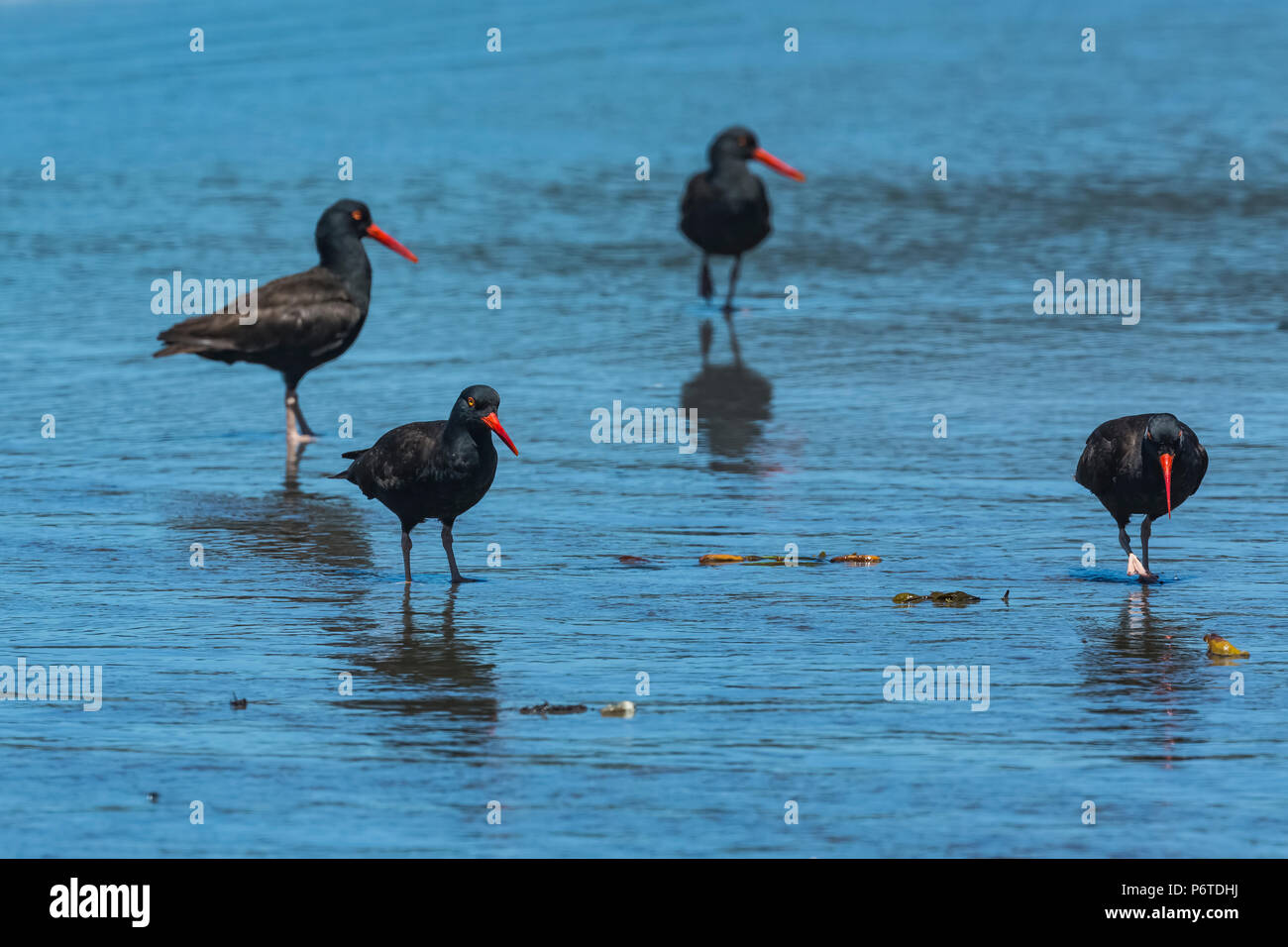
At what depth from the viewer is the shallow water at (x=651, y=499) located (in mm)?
6676

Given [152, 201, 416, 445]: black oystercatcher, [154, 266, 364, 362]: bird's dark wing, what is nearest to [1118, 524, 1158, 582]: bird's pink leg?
[152, 201, 416, 445]: black oystercatcher

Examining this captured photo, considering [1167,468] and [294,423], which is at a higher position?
[294,423]

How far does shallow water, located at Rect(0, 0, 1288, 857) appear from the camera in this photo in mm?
6676

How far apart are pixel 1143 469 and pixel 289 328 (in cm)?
634

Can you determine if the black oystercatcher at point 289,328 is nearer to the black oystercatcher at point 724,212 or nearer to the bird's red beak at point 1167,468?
the black oystercatcher at point 724,212

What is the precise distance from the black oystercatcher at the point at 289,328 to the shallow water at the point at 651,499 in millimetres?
472

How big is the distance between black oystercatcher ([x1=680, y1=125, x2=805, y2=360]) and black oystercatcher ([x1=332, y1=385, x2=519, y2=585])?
8.65 m

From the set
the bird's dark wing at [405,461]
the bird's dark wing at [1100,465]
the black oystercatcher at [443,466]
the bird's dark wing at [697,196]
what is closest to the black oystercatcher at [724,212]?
the bird's dark wing at [697,196]

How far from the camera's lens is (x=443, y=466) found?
9.43 metres

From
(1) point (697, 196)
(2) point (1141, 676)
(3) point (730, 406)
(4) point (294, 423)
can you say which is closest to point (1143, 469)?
(2) point (1141, 676)

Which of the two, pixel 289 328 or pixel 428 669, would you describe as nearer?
pixel 428 669

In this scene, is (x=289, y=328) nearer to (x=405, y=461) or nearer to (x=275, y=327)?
(x=275, y=327)

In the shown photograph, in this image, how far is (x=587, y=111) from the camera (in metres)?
28.9

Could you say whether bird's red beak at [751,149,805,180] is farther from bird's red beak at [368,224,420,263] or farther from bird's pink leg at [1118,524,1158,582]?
bird's pink leg at [1118,524,1158,582]
